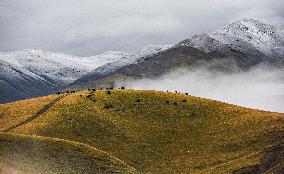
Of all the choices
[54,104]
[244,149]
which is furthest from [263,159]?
[54,104]

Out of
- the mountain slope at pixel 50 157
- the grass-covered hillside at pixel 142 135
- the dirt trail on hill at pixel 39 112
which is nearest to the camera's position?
the mountain slope at pixel 50 157

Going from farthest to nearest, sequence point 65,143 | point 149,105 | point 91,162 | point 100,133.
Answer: point 149,105 → point 100,133 → point 65,143 → point 91,162

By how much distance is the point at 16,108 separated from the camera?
558ft

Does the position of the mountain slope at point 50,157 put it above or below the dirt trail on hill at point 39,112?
below

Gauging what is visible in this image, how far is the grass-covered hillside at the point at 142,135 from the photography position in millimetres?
109125

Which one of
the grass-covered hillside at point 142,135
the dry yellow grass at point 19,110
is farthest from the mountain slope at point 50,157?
the dry yellow grass at point 19,110

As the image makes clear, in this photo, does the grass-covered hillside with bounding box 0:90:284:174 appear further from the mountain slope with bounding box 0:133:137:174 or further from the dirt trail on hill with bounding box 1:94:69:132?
the dirt trail on hill with bounding box 1:94:69:132

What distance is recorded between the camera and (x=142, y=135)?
144000 millimetres

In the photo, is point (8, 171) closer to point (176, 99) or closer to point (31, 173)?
point (31, 173)

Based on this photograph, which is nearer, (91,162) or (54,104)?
(91,162)

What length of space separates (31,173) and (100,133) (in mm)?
51513

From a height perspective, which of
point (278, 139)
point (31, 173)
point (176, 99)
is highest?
point (176, 99)

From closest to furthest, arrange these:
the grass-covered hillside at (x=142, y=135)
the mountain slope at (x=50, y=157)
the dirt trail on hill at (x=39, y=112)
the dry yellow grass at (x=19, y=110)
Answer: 1. the mountain slope at (x=50, y=157)
2. the grass-covered hillside at (x=142, y=135)
3. the dirt trail on hill at (x=39, y=112)
4. the dry yellow grass at (x=19, y=110)

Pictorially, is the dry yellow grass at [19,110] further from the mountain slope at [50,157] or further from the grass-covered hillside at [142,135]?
the mountain slope at [50,157]
